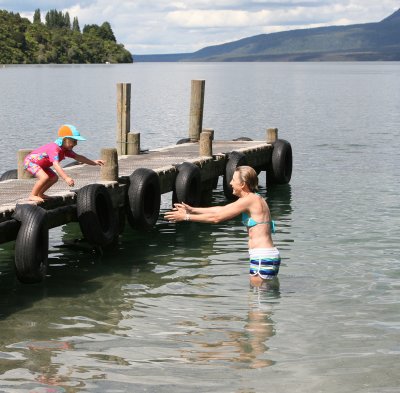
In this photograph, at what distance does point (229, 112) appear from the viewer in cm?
6700

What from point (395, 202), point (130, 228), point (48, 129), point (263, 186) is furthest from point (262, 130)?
point (130, 228)

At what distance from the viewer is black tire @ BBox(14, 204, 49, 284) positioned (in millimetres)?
13188

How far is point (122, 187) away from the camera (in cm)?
1717

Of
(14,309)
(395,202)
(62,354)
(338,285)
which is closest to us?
(62,354)

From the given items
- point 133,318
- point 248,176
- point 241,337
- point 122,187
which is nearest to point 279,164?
point 122,187

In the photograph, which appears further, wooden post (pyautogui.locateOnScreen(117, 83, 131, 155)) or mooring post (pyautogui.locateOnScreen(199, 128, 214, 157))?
wooden post (pyautogui.locateOnScreen(117, 83, 131, 155))

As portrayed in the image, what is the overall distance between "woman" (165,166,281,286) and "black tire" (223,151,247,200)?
9.85m

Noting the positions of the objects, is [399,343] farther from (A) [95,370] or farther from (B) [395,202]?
(B) [395,202]

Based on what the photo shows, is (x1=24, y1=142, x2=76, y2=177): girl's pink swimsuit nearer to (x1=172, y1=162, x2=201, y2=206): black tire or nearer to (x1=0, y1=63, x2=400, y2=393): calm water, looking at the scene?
(x1=0, y1=63, x2=400, y2=393): calm water

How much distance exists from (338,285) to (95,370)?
5.05 m

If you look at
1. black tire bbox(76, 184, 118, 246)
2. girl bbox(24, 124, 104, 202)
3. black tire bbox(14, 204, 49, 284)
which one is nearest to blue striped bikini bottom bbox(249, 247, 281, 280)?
black tire bbox(14, 204, 49, 284)

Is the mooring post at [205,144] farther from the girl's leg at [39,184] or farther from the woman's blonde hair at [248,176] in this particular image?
the woman's blonde hair at [248,176]

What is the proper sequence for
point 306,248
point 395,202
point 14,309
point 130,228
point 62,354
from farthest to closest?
point 395,202 → point 130,228 → point 306,248 → point 14,309 → point 62,354

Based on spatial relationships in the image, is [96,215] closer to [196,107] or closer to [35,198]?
[35,198]
